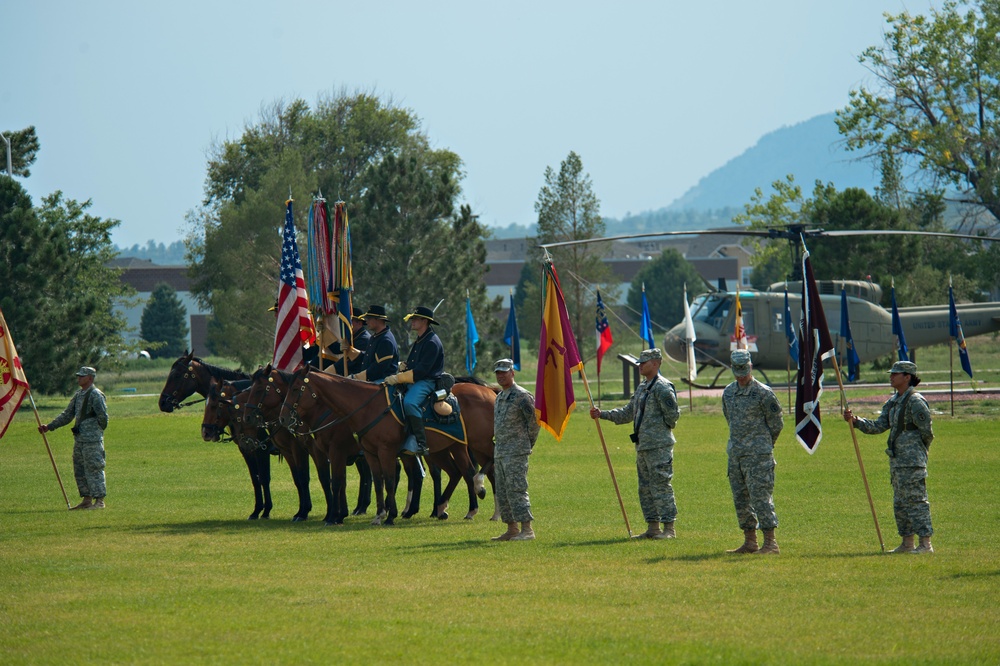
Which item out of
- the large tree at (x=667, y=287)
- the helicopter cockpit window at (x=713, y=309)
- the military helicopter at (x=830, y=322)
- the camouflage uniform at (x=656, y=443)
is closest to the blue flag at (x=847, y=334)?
the military helicopter at (x=830, y=322)

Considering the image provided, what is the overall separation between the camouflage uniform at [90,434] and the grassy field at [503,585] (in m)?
0.63

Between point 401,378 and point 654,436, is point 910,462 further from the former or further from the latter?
point 401,378

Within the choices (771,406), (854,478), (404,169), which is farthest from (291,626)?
(404,169)

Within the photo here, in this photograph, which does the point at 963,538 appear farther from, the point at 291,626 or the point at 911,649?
the point at 291,626

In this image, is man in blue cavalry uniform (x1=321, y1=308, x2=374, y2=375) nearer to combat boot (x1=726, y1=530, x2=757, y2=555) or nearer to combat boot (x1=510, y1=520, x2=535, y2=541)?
combat boot (x1=510, y1=520, x2=535, y2=541)

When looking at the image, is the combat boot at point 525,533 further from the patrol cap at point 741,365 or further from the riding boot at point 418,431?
the patrol cap at point 741,365

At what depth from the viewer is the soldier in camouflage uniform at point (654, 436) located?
1350cm

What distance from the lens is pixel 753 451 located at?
41.3 ft

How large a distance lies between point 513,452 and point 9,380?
834cm

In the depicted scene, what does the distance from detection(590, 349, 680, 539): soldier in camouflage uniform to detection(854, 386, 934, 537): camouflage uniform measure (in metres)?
1.94

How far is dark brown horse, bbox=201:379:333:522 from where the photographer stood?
16750 millimetres

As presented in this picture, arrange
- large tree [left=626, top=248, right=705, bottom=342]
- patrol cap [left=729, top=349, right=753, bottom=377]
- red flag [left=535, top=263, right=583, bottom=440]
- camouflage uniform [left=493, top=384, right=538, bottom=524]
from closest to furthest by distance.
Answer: patrol cap [left=729, top=349, right=753, bottom=377] → camouflage uniform [left=493, top=384, right=538, bottom=524] → red flag [left=535, top=263, right=583, bottom=440] → large tree [left=626, top=248, right=705, bottom=342]

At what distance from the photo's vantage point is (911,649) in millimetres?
8414

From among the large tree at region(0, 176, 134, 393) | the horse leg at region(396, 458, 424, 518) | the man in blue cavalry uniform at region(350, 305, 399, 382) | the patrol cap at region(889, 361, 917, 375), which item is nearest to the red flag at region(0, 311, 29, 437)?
the man in blue cavalry uniform at region(350, 305, 399, 382)
